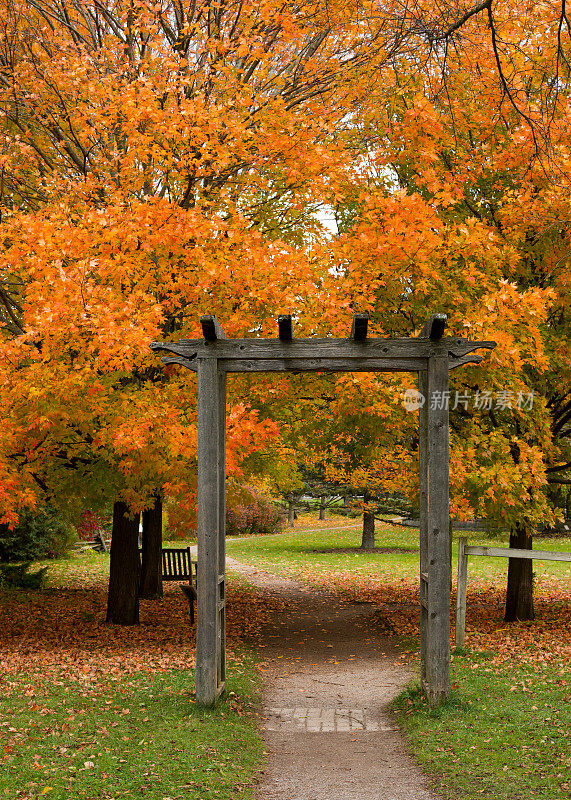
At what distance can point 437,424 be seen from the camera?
7.17 metres

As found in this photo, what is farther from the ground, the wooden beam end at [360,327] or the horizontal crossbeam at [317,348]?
the wooden beam end at [360,327]

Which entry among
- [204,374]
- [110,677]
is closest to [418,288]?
[204,374]

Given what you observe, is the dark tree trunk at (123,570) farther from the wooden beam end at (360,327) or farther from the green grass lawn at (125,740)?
the wooden beam end at (360,327)

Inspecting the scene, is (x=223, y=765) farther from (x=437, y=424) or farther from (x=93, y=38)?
(x=93, y=38)

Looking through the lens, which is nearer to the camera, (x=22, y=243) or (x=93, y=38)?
(x=22, y=243)

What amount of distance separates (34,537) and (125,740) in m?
15.3

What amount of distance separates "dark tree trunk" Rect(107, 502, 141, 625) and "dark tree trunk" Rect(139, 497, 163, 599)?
3.92m

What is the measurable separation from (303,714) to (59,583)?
11.1 m

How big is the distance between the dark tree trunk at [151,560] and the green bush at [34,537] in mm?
3759

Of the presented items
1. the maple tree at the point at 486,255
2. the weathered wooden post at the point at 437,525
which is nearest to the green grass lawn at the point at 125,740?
the weathered wooden post at the point at 437,525

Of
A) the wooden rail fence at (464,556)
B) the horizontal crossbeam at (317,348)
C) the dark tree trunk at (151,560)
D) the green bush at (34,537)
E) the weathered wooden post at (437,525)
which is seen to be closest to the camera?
the weathered wooden post at (437,525)

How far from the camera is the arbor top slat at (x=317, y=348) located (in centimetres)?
722

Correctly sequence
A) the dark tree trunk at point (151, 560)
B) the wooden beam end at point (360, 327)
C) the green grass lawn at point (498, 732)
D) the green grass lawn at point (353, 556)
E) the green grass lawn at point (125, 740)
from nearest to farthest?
the green grass lawn at point (125, 740)
the green grass lawn at point (498, 732)
the wooden beam end at point (360, 327)
the dark tree trunk at point (151, 560)
the green grass lawn at point (353, 556)

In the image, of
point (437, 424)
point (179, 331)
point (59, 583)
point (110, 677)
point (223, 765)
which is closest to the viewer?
point (223, 765)
